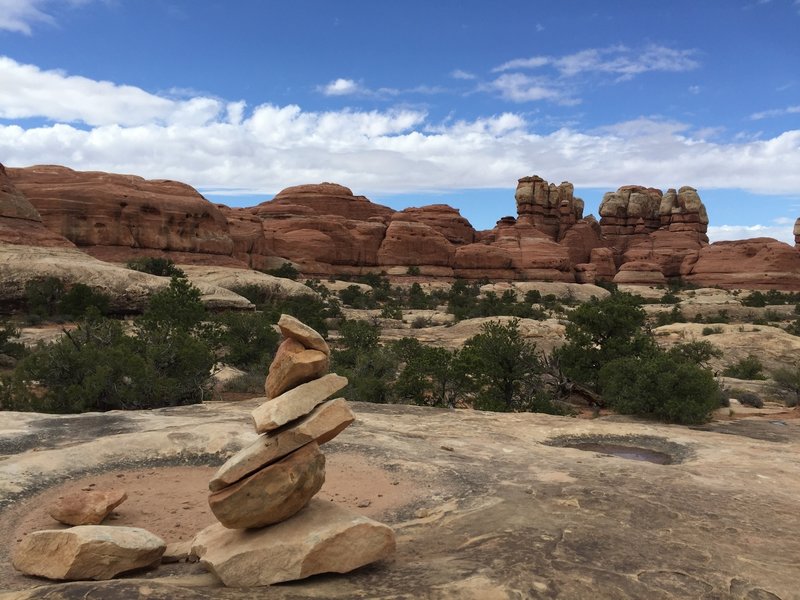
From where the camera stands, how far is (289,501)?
5.55 metres

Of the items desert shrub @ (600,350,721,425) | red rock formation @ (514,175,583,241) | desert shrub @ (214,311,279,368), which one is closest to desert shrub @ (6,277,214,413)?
desert shrub @ (214,311,279,368)

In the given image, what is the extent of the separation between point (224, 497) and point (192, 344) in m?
12.5

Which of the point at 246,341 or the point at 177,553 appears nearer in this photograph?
the point at 177,553

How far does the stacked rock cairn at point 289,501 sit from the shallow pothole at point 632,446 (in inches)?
249

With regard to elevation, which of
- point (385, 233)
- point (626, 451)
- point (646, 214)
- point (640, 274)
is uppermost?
point (646, 214)

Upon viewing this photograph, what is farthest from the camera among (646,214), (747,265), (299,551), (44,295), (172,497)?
(646,214)

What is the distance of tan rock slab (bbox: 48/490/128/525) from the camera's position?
6539mm

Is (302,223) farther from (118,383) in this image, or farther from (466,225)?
(118,383)

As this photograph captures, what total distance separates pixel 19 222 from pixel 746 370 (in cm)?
4258

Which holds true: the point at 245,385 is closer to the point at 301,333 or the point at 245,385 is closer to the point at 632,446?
the point at 632,446

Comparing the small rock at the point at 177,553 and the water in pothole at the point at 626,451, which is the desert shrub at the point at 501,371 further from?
the small rock at the point at 177,553

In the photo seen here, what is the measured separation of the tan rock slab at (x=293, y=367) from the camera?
20.5ft

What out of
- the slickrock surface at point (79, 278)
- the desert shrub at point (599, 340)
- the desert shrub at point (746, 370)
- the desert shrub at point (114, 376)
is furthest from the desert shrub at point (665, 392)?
the slickrock surface at point (79, 278)

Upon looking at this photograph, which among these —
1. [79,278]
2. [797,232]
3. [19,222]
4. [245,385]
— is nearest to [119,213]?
[19,222]
